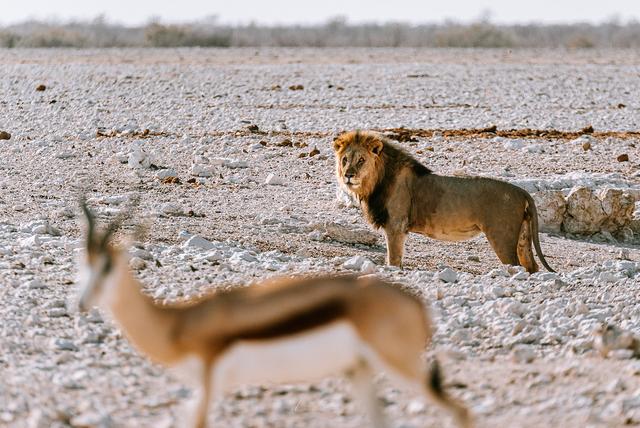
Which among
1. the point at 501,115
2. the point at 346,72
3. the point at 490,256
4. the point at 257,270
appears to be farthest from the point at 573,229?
the point at 346,72

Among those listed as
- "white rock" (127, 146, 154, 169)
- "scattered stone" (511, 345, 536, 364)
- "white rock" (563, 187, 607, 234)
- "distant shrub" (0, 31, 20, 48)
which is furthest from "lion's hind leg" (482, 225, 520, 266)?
"distant shrub" (0, 31, 20, 48)

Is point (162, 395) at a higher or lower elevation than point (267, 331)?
lower

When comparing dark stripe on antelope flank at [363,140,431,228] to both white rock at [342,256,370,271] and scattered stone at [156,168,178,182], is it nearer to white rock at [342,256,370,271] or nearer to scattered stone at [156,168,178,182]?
white rock at [342,256,370,271]

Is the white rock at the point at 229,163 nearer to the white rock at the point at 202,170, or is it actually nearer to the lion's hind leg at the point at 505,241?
the white rock at the point at 202,170

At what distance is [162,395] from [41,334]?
1.51m

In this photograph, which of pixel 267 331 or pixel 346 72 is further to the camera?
pixel 346 72

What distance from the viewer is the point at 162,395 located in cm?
639

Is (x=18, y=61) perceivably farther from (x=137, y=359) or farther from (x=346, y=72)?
(x=137, y=359)

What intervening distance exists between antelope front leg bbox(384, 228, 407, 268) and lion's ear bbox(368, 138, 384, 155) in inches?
27.5

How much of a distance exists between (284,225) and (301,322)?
24.7 ft

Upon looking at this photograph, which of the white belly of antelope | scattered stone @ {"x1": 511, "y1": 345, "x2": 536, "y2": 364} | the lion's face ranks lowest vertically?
scattered stone @ {"x1": 511, "y1": 345, "x2": 536, "y2": 364}

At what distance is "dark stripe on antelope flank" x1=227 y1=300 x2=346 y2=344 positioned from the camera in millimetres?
5117

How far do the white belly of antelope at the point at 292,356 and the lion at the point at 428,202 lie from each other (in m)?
5.97

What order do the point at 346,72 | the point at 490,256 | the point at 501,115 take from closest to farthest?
the point at 490,256 < the point at 501,115 < the point at 346,72
